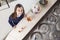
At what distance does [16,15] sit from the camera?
0.91 meters

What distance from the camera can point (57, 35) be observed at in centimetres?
85

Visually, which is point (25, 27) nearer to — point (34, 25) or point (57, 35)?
point (34, 25)

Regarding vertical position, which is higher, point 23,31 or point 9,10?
point 9,10

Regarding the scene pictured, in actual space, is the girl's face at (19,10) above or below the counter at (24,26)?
above

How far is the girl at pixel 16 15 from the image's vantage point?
0.90 meters

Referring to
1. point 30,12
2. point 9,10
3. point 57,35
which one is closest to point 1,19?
point 9,10

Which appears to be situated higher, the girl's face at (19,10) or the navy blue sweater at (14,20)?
the girl's face at (19,10)

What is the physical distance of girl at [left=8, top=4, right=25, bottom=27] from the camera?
35.6 inches

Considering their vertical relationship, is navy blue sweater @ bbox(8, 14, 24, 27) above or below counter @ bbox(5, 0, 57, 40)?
above

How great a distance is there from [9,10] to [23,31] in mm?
146

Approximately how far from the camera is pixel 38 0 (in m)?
0.91

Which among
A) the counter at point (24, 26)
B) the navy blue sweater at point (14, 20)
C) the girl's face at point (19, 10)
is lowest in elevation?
the counter at point (24, 26)

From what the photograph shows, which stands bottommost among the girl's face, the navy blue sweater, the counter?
the counter

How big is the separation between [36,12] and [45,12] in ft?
0.17
